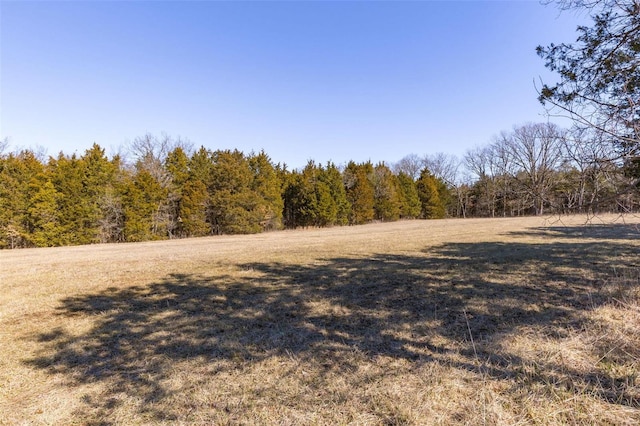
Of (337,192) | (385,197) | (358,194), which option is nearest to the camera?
(337,192)


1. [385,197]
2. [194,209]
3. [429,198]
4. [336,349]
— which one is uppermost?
[385,197]

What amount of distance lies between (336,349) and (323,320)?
95cm

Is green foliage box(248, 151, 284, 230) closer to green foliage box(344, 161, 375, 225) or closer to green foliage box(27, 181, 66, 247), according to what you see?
green foliage box(344, 161, 375, 225)

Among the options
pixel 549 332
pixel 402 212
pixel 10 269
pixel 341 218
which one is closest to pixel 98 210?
pixel 10 269

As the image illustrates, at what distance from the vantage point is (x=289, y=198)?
2984 centimetres

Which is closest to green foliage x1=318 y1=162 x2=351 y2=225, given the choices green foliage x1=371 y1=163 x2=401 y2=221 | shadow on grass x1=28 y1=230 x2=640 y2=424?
green foliage x1=371 y1=163 x2=401 y2=221

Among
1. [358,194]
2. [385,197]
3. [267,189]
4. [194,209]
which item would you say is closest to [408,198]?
[385,197]

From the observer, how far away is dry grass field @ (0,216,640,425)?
7.82ft

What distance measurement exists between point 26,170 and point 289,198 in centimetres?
1869

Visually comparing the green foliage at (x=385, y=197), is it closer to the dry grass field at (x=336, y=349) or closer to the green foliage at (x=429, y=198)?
the green foliage at (x=429, y=198)

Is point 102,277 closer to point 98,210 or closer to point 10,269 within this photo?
point 10,269

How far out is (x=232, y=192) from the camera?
2403 centimetres

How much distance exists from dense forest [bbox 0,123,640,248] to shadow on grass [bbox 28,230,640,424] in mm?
1761

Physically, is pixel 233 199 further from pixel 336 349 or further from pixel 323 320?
pixel 336 349
